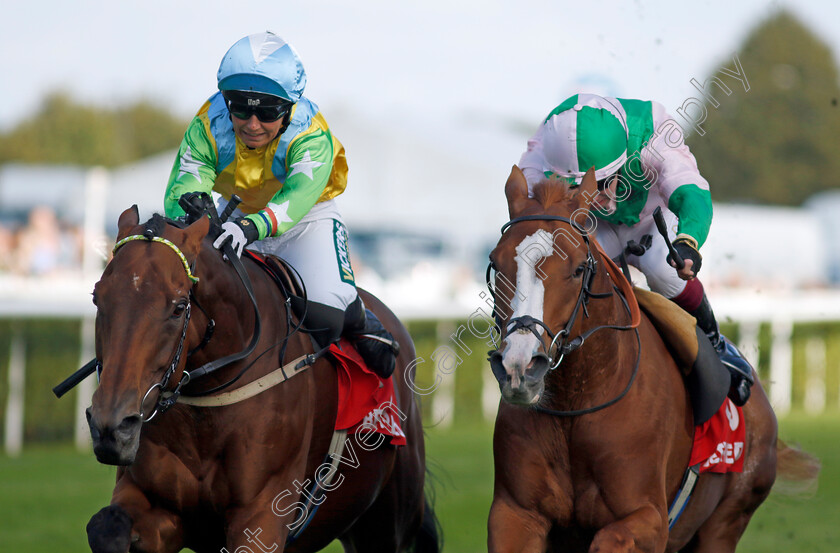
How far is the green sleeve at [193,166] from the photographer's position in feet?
13.4

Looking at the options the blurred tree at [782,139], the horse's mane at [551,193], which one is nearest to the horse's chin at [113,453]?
the horse's mane at [551,193]

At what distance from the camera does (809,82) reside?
164ft

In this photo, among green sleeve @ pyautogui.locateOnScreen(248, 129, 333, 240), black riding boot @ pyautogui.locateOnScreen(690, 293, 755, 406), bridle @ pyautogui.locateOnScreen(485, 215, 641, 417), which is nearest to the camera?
bridle @ pyautogui.locateOnScreen(485, 215, 641, 417)

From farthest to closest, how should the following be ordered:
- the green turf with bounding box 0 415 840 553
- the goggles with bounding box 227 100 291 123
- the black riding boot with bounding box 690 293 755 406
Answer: the green turf with bounding box 0 415 840 553
the black riding boot with bounding box 690 293 755 406
the goggles with bounding box 227 100 291 123

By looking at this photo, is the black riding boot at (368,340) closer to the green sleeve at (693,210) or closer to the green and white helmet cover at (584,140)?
the green and white helmet cover at (584,140)

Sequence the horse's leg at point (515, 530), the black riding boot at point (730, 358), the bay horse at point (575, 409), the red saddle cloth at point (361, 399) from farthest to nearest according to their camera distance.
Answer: the black riding boot at point (730, 358) < the red saddle cloth at point (361, 399) < the horse's leg at point (515, 530) < the bay horse at point (575, 409)

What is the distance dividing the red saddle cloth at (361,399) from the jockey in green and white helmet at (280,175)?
0.22 ft

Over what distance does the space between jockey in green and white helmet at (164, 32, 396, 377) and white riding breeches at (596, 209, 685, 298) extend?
1014 mm

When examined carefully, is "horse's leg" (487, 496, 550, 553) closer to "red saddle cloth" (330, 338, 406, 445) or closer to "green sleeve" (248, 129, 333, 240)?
"red saddle cloth" (330, 338, 406, 445)

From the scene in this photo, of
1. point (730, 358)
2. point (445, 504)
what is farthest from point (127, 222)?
point (445, 504)

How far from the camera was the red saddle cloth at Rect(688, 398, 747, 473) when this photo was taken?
13.6ft

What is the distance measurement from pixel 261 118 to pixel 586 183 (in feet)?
4.02

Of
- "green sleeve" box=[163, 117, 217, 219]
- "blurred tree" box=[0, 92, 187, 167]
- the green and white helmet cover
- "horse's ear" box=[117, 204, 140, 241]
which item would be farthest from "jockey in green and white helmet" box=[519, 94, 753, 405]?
"blurred tree" box=[0, 92, 187, 167]

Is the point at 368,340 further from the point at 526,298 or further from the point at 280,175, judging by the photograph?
the point at 526,298
